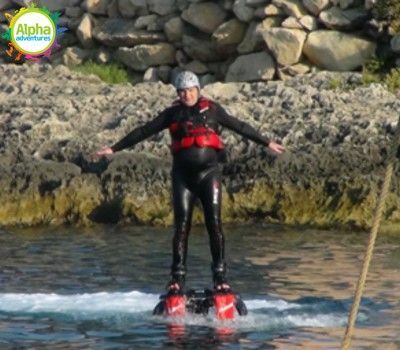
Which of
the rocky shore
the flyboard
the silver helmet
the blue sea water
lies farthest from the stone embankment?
the flyboard

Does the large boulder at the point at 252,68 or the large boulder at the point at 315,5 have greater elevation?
the large boulder at the point at 315,5

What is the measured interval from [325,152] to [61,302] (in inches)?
275

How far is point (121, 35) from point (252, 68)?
3.10 m

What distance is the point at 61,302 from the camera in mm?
13828

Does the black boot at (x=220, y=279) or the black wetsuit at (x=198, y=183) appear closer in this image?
the black boot at (x=220, y=279)

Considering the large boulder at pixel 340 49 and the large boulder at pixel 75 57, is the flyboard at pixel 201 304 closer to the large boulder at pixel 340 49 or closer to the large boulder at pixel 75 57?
the large boulder at pixel 340 49

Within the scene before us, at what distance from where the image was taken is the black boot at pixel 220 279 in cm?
1314

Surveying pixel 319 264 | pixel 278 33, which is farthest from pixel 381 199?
pixel 278 33

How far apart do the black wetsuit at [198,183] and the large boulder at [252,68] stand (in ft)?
36.3

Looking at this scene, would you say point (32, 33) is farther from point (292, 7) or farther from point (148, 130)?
point (148, 130)

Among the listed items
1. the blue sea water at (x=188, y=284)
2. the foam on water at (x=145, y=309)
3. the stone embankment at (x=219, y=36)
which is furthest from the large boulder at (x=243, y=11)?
the foam on water at (x=145, y=309)

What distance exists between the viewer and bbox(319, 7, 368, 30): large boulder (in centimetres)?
2405

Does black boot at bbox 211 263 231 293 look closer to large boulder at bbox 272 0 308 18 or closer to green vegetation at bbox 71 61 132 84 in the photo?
large boulder at bbox 272 0 308 18

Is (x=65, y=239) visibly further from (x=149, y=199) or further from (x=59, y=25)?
(x=59, y=25)
